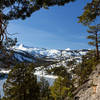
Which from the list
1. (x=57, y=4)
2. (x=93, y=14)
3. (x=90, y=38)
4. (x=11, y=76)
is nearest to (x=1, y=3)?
(x=57, y=4)

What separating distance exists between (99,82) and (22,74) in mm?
9901

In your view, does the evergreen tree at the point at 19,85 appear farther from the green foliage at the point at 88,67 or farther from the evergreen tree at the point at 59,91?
the green foliage at the point at 88,67

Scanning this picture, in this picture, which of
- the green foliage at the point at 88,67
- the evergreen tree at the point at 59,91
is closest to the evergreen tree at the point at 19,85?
the evergreen tree at the point at 59,91

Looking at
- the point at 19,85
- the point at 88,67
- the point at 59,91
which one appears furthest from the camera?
the point at 88,67

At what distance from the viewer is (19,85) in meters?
16.2

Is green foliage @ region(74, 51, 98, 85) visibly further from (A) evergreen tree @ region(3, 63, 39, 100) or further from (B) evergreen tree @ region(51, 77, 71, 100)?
(A) evergreen tree @ region(3, 63, 39, 100)

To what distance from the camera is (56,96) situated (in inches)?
753

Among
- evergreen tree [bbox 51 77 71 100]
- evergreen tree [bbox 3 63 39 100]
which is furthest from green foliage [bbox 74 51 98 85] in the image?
evergreen tree [bbox 3 63 39 100]

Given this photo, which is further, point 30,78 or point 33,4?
point 30,78

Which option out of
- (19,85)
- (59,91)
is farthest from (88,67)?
(19,85)

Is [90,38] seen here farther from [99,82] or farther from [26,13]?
[26,13]

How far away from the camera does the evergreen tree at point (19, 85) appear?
15.9 meters

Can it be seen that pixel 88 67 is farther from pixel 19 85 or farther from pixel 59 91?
pixel 19 85

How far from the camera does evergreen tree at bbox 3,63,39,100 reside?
15875mm
